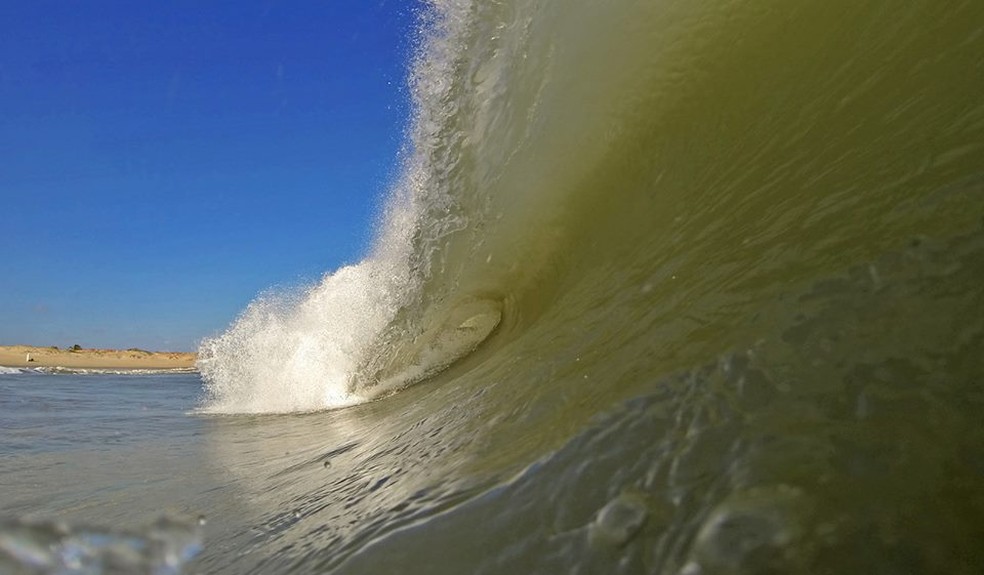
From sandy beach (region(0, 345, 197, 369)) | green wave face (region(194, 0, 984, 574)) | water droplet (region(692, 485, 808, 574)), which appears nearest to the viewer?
water droplet (region(692, 485, 808, 574))

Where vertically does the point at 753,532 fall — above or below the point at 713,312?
below

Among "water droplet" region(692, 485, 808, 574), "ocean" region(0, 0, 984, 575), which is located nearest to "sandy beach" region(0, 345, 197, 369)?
"ocean" region(0, 0, 984, 575)

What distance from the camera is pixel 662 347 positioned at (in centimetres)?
212

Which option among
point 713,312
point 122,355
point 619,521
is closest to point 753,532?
point 619,521

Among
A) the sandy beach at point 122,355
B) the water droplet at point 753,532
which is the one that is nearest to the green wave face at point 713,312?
the water droplet at point 753,532

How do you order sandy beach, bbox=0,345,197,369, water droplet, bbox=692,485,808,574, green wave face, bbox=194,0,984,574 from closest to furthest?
water droplet, bbox=692,485,808,574, green wave face, bbox=194,0,984,574, sandy beach, bbox=0,345,197,369

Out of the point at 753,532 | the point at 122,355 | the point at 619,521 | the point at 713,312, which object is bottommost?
the point at 753,532

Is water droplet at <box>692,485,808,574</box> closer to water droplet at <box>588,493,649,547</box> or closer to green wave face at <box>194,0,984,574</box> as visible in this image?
green wave face at <box>194,0,984,574</box>

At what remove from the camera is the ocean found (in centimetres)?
137

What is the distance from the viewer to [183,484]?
352 centimetres

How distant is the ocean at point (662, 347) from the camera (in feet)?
4.50

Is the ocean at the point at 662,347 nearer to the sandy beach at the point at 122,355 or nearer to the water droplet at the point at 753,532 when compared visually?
the water droplet at the point at 753,532

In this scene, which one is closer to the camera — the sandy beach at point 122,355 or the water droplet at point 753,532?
the water droplet at point 753,532

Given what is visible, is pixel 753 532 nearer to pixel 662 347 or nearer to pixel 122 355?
pixel 662 347
